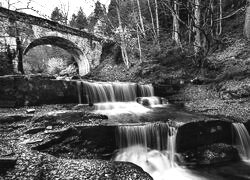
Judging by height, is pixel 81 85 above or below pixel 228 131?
above

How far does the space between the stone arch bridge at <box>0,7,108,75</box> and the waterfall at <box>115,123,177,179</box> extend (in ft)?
26.7

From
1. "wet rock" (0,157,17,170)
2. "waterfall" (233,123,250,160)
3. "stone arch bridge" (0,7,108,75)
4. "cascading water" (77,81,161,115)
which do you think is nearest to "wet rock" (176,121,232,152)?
"waterfall" (233,123,250,160)

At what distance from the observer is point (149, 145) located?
14.1ft

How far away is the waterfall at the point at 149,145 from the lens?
13.1 ft

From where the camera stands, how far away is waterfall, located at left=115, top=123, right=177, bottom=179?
400cm

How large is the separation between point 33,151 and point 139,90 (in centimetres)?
663

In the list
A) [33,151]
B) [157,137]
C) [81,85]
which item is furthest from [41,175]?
[81,85]

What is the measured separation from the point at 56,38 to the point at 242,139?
14020 millimetres

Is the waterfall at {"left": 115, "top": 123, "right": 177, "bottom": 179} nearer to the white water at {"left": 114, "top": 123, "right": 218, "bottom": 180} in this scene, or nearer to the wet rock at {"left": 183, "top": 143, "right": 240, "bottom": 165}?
the white water at {"left": 114, "top": 123, "right": 218, "bottom": 180}

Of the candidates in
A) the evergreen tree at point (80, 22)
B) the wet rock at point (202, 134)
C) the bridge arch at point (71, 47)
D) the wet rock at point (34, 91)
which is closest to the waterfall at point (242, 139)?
the wet rock at point (202, 134)

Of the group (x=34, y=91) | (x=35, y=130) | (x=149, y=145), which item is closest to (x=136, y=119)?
(x=149, y=145)

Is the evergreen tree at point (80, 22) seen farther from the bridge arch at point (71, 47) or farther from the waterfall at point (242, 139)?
the waterfall at point (242, 139)

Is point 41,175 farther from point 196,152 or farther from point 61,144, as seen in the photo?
point 196,152

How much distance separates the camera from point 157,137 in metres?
4.27
